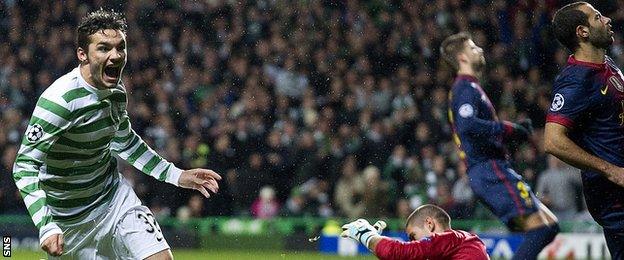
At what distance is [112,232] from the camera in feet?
21.6

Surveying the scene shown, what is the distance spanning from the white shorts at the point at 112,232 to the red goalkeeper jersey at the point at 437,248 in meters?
1.30

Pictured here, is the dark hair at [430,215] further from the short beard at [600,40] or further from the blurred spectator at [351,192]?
the blurred spectator at [351,192]

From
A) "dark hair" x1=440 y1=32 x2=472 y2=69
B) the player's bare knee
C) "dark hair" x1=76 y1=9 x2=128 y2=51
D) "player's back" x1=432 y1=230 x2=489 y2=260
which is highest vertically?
"dark hair" x1=440 y1=32 x2=472 y2=69

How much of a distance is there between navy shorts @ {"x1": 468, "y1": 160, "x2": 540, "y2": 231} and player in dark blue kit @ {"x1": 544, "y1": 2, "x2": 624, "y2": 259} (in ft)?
7.73

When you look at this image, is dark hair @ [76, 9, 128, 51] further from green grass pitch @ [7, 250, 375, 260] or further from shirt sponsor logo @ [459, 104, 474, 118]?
green grass pitch @ [7, 250, 375, 260]

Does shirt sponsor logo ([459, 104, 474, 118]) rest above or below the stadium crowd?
below

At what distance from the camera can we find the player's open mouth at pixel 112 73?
21.1 feet

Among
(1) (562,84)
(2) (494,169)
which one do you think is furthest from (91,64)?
(2) (494,169)

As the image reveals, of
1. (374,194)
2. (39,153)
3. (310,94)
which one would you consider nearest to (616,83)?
(39,153)

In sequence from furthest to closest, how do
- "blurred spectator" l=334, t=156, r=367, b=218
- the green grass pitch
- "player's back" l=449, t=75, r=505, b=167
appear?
"blurred spectator" l=334, t=156, r=367, b=218 < the green grass pitch < "player's back" l=449, t=75, r=505, b=167

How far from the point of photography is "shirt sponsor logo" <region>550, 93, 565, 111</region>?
20.5ft

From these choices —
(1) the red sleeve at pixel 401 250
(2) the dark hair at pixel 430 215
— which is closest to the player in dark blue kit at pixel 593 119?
(2) the dark hair at pixel 430 215

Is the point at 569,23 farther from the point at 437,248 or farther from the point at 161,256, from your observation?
the point at 161,256

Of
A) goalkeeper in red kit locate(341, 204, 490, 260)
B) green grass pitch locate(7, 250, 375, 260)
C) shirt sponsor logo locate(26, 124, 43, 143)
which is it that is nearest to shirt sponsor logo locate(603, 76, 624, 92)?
goalkeeper in red kit locate(341, 204, 490, 260)
